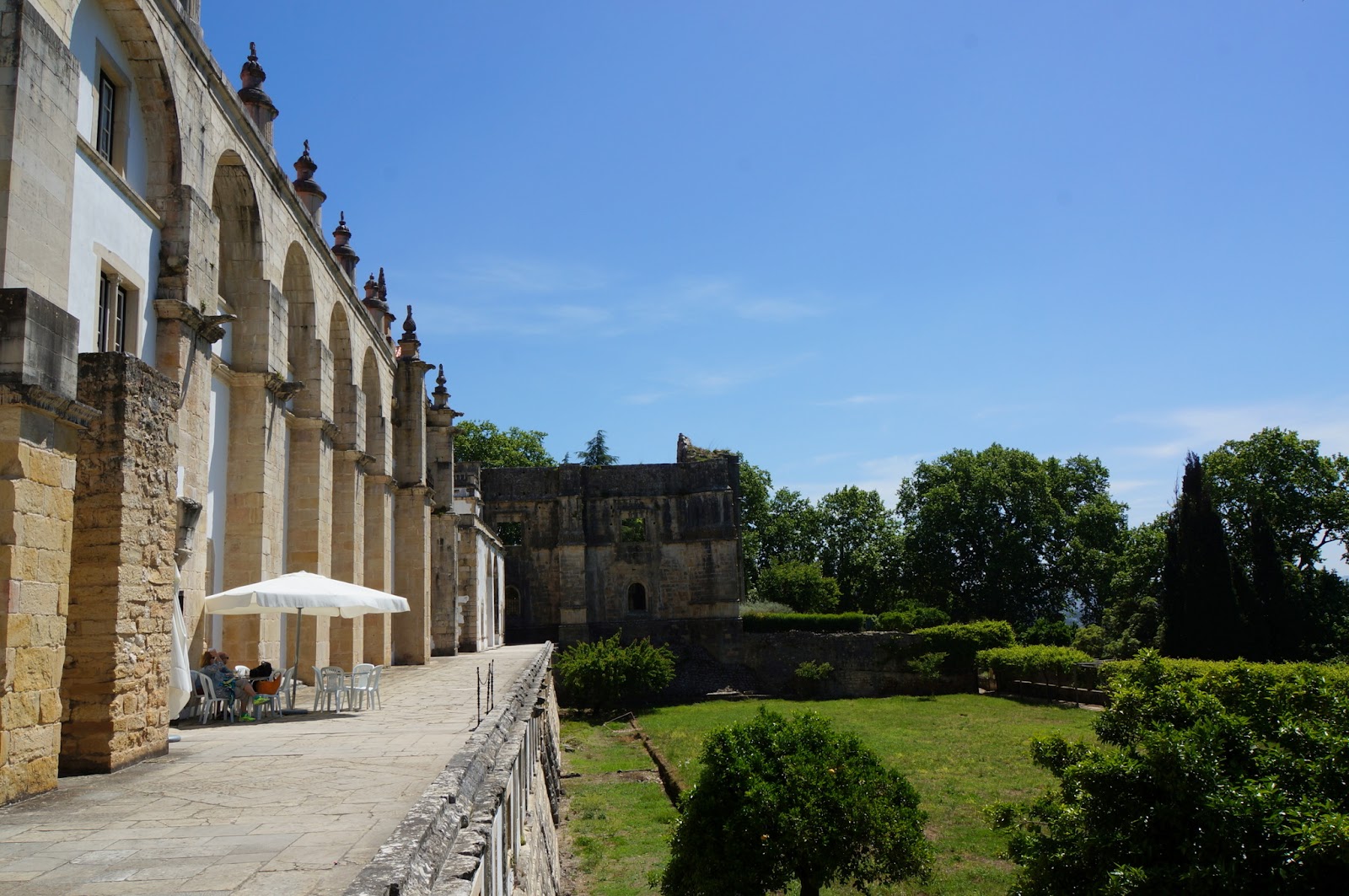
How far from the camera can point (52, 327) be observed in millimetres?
6695

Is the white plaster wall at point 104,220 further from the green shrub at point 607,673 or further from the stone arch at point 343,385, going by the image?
the green shrub at point 607,673

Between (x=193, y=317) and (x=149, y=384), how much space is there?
14.8 ft

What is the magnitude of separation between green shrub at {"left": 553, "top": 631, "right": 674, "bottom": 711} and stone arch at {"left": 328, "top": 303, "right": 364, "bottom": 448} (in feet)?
48.9

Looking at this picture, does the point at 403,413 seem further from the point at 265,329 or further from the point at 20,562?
the point at 20,562

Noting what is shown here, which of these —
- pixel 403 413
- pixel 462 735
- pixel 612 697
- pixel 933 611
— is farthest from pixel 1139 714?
pixel 933 611

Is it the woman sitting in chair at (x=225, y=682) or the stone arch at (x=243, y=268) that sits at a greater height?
the stone arch at (x=243, y=268)

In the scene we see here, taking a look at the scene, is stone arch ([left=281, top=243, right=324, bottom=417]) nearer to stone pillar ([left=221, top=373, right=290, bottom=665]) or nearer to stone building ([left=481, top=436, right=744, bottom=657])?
stone pillar ([left=221, top=373, right=290, bottom=665])

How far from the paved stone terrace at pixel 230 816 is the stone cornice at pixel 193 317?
195 inches

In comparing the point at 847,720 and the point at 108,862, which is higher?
the point at 108,862

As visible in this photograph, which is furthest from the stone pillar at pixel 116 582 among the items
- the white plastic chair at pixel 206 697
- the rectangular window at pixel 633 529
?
the rectangular window at pixel 633 529

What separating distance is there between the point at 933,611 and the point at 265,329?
34798mm

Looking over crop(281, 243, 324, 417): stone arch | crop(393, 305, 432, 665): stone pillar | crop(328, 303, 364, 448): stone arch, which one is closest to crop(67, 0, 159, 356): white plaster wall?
crop(281, 243, 324, 417): stone arch

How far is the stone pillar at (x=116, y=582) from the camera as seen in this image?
7504mm

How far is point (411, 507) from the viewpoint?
25078 mm
